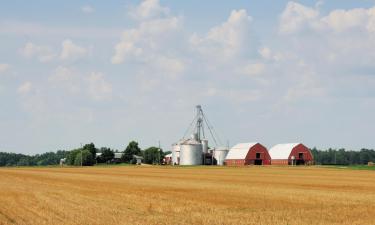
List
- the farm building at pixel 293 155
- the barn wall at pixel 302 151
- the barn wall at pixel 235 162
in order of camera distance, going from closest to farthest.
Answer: the farm building at pixel 293 155, the barn wall at pixel 302 151, the barn wall at pixel 235 162

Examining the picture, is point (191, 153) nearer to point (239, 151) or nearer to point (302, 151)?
point (239, 151)

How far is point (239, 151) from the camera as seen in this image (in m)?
190

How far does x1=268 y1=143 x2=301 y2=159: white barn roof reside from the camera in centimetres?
18238

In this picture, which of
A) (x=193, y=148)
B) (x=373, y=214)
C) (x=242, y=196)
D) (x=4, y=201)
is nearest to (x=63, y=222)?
(x=4, y=201)

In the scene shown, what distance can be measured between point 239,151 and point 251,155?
18.9ft

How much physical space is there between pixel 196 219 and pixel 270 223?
3505 millimetres

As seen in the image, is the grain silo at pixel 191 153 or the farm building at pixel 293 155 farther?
the grain silo at pixel 191 153

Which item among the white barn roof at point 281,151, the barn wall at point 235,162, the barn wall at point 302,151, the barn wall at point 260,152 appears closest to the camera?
the barn wall at point 302,151

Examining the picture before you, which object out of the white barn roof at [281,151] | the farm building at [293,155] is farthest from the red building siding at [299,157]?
the white barn roof at [281,151]

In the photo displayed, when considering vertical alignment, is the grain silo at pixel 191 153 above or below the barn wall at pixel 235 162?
above

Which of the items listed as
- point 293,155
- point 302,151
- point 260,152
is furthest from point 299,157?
point 260,152

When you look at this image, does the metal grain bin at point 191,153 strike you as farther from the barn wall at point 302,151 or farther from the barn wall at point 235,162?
the barn wall at point 302,151

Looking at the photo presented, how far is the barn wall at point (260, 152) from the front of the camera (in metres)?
185

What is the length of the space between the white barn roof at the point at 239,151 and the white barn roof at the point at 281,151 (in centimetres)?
784
